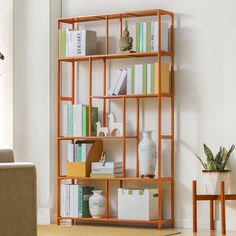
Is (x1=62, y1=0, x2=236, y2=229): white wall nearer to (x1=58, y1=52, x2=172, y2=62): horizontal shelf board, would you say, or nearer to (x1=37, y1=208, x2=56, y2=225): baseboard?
(x1=58, y1=52, x2=172, y2=62): horizontal shelf board

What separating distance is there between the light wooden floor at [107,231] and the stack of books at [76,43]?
5.63 ft

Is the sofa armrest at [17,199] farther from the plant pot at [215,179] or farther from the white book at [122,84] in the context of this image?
the white book at [122,84]

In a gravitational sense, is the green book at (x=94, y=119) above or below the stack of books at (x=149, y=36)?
below

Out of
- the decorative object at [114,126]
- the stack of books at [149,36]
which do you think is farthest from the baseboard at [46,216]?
the stack of books at [149,36]

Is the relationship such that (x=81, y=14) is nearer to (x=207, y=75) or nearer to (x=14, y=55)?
(x=14, y=55)

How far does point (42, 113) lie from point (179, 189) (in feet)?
5.41

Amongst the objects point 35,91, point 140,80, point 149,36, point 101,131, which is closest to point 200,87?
point 140,80

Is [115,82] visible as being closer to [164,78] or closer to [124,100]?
[124,100]

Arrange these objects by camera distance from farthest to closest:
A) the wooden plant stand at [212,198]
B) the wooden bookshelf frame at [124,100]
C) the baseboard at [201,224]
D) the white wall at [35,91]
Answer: the white wall at [35,91], the wooden bookshelf frame at [124,100], the baseboard at [201,224], the wooden plant stand at [212,198]

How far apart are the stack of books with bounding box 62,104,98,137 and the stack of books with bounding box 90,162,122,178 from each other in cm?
33

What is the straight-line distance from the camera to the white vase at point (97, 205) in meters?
6.98

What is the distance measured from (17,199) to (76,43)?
2597 millimetres

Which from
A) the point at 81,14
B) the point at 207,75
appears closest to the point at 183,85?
the point at 207,75

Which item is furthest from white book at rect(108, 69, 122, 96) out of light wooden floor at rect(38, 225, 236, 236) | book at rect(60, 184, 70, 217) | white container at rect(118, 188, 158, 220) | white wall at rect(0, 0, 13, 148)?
light wooden floor at rect(38, 225, 236, 236)
